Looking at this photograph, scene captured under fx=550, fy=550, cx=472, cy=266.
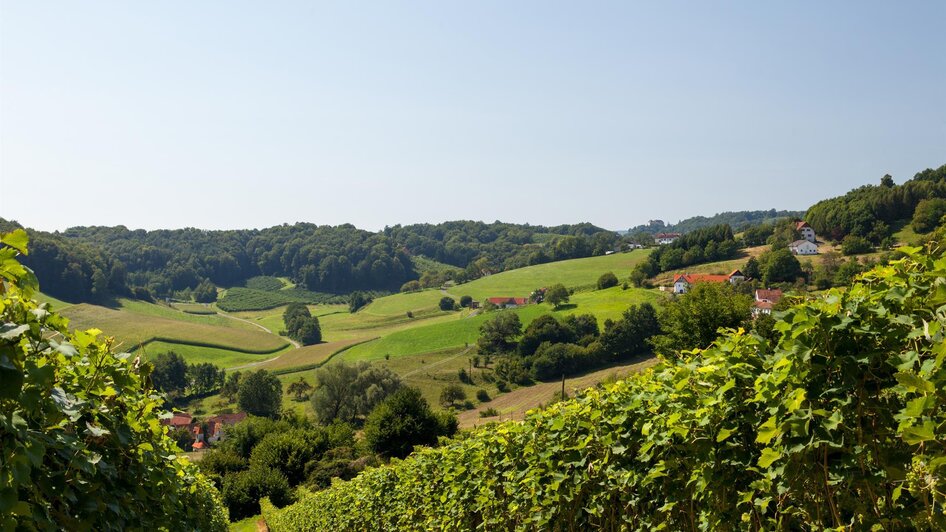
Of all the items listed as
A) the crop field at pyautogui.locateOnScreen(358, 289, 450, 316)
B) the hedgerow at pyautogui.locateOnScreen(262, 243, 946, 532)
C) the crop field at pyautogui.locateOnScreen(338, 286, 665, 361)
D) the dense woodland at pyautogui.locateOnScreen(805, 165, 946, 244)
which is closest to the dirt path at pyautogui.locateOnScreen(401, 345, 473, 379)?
the crop field at pyautogui.locateOnScreen(338, 286, 665, 361)

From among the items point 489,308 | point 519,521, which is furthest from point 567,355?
point 519,521

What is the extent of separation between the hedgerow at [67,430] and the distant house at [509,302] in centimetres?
11768

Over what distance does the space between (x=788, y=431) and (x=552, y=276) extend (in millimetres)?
136167

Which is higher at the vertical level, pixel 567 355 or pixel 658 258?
pixel 658 258

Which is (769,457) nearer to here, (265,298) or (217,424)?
(217,424)

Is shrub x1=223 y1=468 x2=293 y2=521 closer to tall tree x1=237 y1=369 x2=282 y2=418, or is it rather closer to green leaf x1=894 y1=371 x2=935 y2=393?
green leaf x1=894 y1=371 x2=935 y2=393

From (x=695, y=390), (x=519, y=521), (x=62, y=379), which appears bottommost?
(x=519, y=521)

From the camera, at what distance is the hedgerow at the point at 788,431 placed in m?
2.29

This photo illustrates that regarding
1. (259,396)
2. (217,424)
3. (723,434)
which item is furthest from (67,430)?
(259,396)

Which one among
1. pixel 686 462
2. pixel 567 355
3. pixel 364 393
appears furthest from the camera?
pixel 567 355

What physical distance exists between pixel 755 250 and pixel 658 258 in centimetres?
1761

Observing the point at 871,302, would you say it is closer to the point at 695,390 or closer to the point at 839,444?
the point at 839,444

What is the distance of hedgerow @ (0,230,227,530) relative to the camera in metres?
1.94

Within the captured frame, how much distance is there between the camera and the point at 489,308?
391 feet
